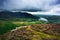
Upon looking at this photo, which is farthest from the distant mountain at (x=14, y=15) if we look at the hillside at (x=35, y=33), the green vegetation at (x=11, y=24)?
the hillside at (x=35, y=33)

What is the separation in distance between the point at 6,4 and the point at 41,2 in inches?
26.7

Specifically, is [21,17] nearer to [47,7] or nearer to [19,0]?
[19,0]

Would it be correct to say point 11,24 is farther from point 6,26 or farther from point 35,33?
point 35,33

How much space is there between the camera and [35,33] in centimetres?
279

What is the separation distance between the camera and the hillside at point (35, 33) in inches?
108

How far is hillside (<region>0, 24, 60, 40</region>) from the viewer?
108 inches

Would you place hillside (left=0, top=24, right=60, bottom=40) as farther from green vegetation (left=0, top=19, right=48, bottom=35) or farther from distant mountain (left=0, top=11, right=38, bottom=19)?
distant mountain (left=0, top=11, right=38, bottom=19)

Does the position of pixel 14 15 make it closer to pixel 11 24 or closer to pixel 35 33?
pixel 11 24

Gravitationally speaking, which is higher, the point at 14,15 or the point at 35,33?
the point at 14,15

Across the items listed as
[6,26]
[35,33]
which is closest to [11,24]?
[6,26]

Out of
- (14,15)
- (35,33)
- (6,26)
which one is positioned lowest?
(35,33)

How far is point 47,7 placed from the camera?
295 cm

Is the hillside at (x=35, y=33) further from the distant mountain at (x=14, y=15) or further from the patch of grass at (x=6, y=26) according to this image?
the distant mountain at (x=14, y=15)

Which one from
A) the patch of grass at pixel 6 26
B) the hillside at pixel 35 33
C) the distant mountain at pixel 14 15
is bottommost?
the hillside at pixel 35 33
